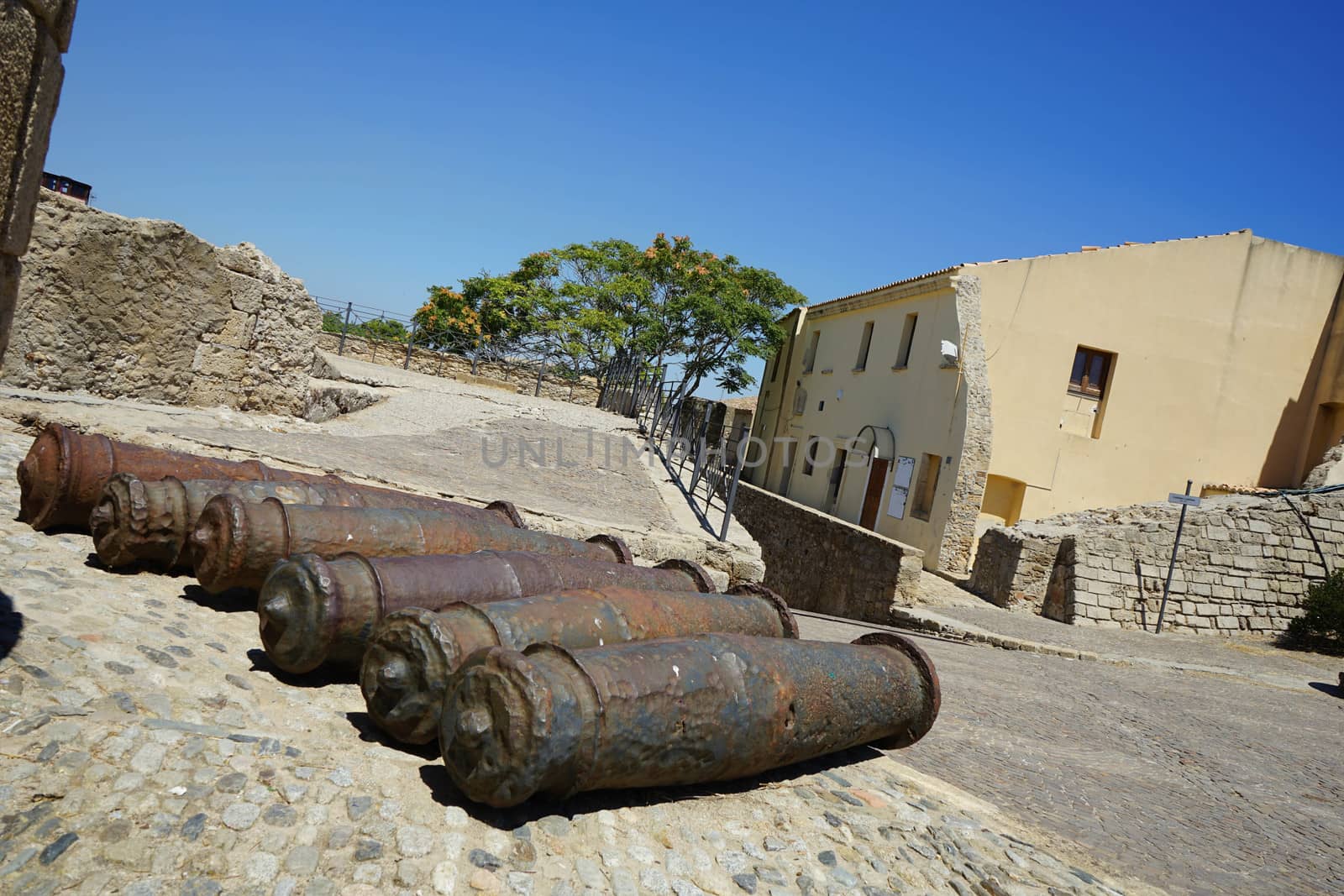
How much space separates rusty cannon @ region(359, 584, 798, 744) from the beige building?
569 inches

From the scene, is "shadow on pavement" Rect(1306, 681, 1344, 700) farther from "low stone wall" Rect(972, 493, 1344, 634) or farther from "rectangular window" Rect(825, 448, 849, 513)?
"rectangular window" Rect(825, 448, 849, 513)

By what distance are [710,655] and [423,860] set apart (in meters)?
1.21

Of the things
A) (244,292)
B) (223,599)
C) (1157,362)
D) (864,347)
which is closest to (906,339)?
(864,347)

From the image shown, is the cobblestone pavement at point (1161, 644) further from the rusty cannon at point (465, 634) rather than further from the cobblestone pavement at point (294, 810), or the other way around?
the rusty cannon at point (465, 634)

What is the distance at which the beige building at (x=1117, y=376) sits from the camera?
18266mm

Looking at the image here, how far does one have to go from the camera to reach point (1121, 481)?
1891cm

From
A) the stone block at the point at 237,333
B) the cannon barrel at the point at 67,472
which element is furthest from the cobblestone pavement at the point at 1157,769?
the stone block at the point at 237,333

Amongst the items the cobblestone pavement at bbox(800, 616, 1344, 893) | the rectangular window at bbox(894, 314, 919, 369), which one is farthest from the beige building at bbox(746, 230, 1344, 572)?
the cobblestone pavement at bbox(800, 616, 1344, 893)

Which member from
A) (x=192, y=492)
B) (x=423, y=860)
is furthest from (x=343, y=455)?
(x=423, y=860)

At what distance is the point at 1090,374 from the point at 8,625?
63.4ft

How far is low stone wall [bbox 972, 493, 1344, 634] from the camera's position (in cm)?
1473

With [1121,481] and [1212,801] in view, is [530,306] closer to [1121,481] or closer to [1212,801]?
[1121,481]

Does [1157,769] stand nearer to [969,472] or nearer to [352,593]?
[352,593]

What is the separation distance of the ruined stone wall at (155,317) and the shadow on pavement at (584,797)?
5668 millimetres
